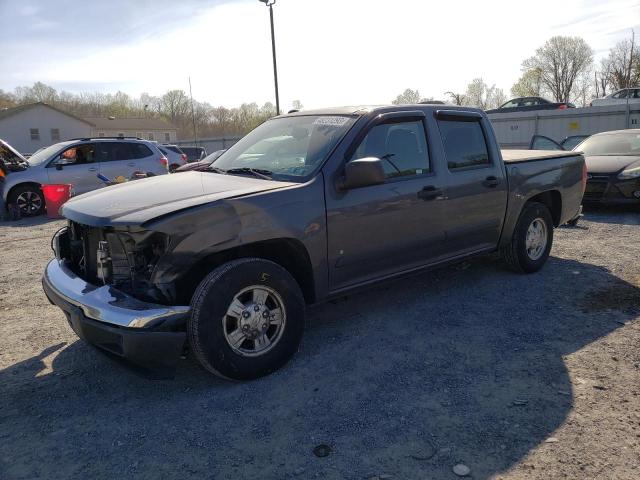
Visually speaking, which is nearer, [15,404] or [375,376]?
[15,404]

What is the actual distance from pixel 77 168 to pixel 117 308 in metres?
10.2

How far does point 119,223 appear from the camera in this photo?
299 centimetres

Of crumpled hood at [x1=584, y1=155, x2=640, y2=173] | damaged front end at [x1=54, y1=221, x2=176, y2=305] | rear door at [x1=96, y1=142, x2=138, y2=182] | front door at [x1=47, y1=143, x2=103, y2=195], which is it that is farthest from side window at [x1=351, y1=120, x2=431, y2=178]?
front door at [x1=47, y1=143, x2=103, y2=195]

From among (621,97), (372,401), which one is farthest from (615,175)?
(621,97)

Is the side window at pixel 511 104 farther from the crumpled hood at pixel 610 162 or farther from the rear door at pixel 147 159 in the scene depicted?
the rear door at pixel 147 159

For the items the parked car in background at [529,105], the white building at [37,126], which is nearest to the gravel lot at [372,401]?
the parked car in background at [529,105]

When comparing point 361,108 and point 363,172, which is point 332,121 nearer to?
point 361,108

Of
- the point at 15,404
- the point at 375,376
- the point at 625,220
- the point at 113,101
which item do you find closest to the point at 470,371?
the point at 375,376

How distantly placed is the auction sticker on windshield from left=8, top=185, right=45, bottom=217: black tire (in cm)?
980

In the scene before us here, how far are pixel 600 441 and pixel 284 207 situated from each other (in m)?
2.29

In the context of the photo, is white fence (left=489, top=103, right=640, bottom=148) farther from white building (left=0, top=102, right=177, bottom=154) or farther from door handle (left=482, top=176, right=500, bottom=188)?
white building (left=0, top=102, right=177, bottom=154)

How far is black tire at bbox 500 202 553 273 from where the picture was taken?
5406 mm

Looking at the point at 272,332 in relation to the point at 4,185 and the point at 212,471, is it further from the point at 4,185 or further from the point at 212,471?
the point at 4,185

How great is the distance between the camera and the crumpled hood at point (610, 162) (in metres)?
9.16
